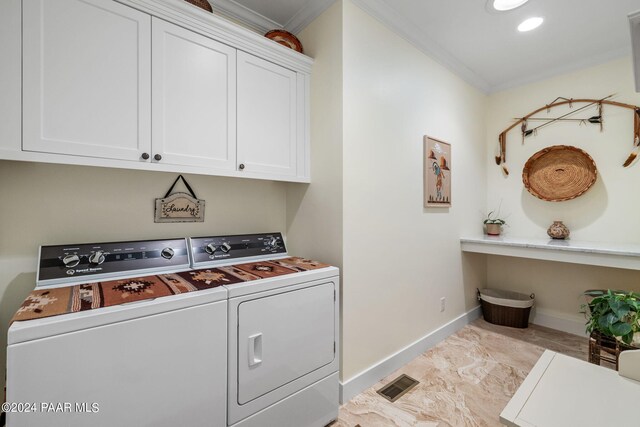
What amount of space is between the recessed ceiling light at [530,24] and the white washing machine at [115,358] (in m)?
2.93

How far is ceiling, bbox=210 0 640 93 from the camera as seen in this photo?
200 cm

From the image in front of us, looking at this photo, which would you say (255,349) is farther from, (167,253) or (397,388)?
(397,388)

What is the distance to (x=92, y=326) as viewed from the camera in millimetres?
989

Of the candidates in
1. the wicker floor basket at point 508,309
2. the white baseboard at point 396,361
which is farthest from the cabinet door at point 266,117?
the wicker floor basket at point 508,309

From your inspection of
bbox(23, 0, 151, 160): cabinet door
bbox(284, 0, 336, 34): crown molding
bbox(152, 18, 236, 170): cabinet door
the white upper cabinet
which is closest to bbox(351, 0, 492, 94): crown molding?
bbox(284, 0, 336, 34): crown molding

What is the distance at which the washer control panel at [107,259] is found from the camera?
131 centimetres

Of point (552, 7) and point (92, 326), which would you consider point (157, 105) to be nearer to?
point (92, 326)

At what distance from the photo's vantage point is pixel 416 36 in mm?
2312

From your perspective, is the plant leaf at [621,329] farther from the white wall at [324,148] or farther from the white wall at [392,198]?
the white wall at [324,148]

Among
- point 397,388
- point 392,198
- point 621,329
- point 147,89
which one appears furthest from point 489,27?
point 397,388

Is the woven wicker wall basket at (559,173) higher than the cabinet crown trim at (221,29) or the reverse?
the reverse

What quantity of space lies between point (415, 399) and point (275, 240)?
1.44m

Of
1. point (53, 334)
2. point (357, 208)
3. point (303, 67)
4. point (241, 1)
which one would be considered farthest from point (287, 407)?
point (241, 1)

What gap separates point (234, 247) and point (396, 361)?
1544 mm
